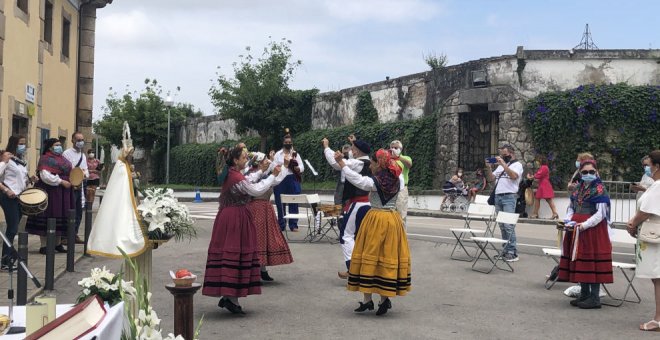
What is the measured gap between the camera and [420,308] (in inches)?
297

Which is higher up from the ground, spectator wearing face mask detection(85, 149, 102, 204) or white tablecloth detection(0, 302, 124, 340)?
spectator wearing face mask detection(85, 149, 102, 204)

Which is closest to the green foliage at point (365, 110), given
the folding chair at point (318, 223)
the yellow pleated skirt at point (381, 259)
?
the folding chair at point (318, 223)

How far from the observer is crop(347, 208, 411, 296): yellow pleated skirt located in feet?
22.5

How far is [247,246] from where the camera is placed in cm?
685

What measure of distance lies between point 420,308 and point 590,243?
196 cm

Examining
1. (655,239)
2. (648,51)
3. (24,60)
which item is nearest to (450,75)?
(648,51)

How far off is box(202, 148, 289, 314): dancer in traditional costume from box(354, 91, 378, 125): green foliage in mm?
21189

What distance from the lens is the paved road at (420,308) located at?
6469 millimetres

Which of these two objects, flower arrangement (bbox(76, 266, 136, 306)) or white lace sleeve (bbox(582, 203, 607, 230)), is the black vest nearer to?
white lace sleeve (bbox(582, 203, 607, 230))

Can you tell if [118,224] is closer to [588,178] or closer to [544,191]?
[588,178]

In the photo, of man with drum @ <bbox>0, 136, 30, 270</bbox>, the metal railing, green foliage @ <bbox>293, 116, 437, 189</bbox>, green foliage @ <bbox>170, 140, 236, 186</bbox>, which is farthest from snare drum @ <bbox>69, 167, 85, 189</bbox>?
green foliage @ <bbox>170, 140, 236, 186</bbox>

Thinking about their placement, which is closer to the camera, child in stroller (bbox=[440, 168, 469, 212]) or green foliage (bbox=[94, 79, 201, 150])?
child in stroller (bbox=[440, 168, 469, 212])

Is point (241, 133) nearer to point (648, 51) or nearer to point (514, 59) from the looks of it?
point (514, 59)

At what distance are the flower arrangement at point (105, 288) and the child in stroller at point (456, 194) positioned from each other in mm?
19623
